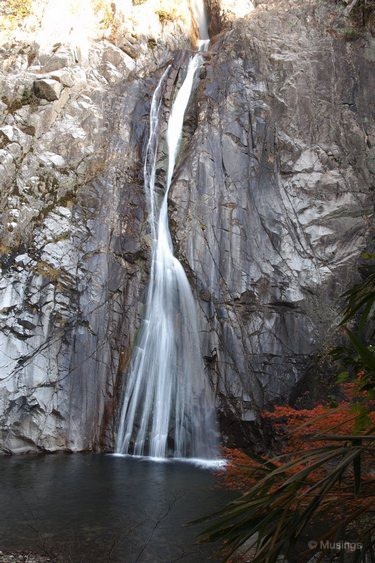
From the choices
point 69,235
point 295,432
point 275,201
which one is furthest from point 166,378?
point 295,432

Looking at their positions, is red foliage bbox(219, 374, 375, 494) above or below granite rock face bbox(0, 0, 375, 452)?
below

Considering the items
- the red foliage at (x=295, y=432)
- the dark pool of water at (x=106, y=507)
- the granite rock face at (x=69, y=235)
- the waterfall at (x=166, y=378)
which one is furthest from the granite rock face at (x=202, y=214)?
the dark pool of water at (x=106, y=507)

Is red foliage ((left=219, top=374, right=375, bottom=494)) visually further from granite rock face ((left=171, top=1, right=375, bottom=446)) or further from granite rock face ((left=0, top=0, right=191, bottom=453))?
granite rock face ((left=0, top=0, right=191, bottom=453))

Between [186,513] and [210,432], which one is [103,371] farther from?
[186,513]

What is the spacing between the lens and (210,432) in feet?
44.0

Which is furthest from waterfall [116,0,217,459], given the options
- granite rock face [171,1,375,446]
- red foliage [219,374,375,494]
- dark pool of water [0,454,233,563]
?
red foliage [219,374,375,494]

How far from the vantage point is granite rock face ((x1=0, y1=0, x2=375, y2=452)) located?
45.0 ft

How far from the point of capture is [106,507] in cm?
859

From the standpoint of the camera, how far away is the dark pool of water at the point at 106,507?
6895mm

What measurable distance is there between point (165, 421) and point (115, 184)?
339 inches

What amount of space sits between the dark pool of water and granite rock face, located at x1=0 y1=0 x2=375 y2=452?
2.41m

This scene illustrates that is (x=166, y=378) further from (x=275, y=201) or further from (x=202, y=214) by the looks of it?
(x=275, y=201)

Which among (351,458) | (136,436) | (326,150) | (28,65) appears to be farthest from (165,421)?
(28,65)

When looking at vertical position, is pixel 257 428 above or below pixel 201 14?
below
